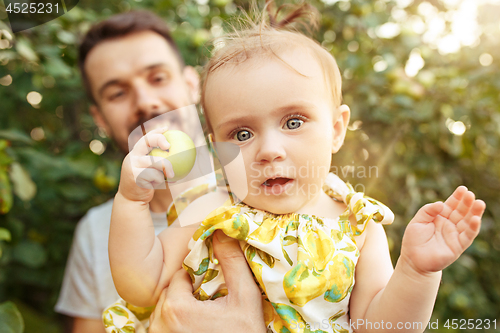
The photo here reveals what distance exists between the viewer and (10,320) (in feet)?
2.82

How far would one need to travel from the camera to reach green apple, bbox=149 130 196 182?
2.52 ft

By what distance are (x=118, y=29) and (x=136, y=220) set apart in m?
1.12

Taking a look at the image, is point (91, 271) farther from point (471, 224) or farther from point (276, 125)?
point (471, 224)

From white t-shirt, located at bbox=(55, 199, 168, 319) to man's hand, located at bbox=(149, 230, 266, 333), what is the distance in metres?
0.58

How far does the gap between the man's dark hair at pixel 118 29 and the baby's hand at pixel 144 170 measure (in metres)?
0.96

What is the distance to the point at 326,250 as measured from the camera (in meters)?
0.77

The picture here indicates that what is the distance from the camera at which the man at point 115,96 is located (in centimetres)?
143

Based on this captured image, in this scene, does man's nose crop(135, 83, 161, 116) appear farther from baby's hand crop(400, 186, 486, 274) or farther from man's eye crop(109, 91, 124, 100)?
baby's hand crop(400, 186, 486, 274)

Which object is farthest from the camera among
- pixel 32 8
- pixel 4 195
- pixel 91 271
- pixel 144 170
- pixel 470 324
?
pixel 470 324

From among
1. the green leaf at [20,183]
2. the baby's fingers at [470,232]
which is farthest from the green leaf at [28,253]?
the baby's fingers at [470,232]

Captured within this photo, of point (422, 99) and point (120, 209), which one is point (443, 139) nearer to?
point (422, 99)

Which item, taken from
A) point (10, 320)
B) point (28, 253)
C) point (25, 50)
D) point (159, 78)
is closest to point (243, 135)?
point (10, 320)

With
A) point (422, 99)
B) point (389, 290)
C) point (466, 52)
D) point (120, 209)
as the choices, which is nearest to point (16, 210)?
point (120, 209)

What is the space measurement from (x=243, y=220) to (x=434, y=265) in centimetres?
39
